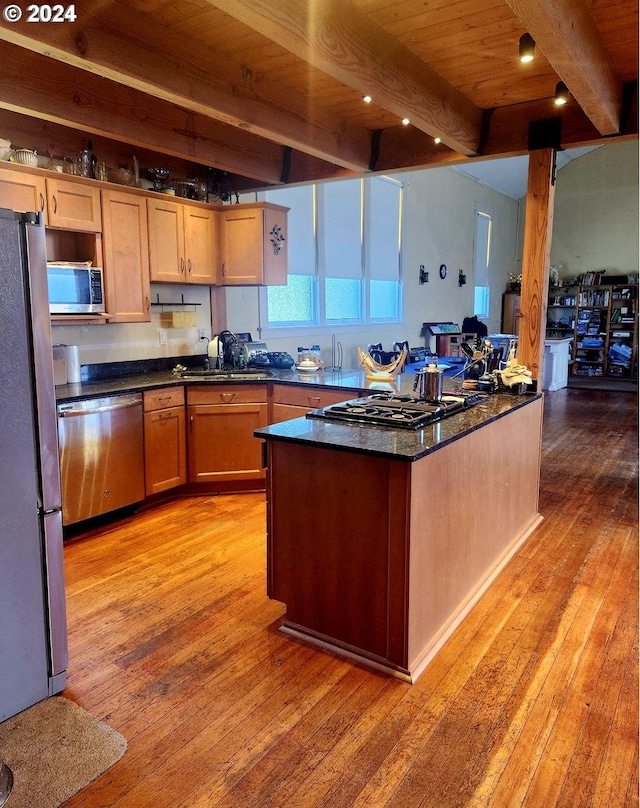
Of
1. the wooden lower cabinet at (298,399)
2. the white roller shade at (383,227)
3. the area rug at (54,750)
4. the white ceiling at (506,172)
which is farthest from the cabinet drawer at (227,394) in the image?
the white ceiling at (506,172)

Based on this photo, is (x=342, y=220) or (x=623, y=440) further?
(x=342, y=220)

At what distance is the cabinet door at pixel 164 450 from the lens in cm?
382

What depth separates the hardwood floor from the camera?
5.62 feet

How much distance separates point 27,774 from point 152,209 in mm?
3325

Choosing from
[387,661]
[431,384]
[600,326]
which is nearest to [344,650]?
[387,661]

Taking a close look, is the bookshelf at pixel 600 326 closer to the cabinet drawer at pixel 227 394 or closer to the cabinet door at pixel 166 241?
the cabinet drawer at pixel 227 394

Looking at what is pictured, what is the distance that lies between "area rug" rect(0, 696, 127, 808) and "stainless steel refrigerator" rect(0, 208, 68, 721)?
8cm

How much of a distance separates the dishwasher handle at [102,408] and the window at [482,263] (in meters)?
8.03

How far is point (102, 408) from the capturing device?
346 cm

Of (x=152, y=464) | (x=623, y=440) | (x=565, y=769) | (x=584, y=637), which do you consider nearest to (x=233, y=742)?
(x=565, y=769)

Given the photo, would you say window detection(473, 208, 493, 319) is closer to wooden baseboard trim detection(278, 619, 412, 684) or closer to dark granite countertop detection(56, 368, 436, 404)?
dark granite countertop detection(56, 368, 436, 404)

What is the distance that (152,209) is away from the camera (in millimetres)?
3967

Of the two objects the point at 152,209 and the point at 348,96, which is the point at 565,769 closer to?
the point at 348,96

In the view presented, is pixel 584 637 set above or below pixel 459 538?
below
